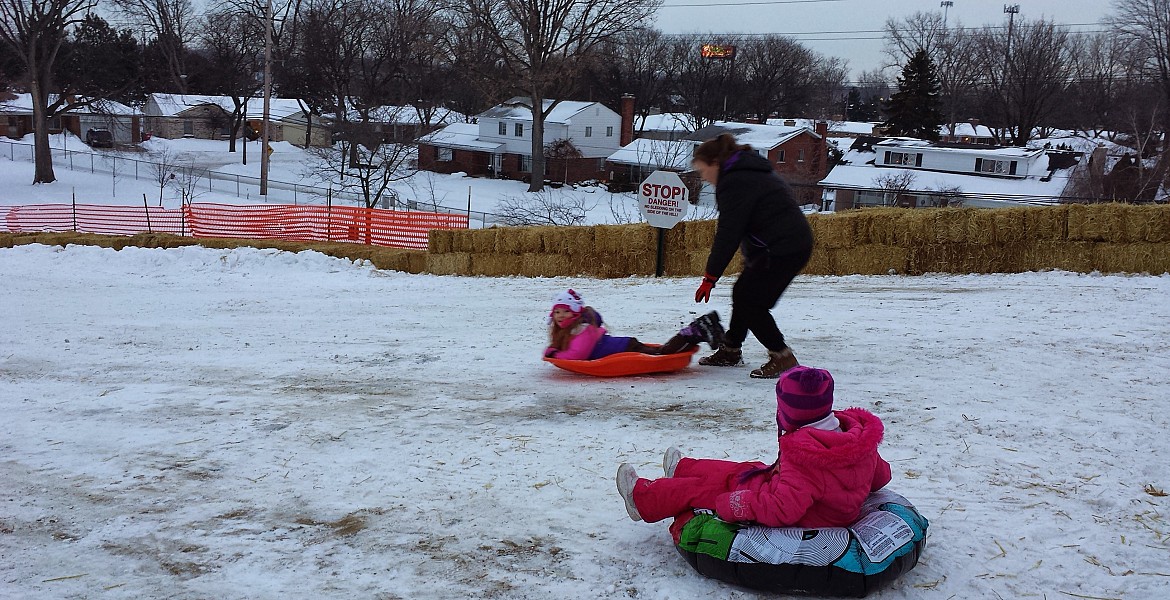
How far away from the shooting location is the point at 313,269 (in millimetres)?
14836

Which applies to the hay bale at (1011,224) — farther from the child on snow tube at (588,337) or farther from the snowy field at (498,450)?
the child on snow tube at (588,337)

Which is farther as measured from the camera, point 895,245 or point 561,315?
point 895,245

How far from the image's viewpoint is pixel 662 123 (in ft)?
213

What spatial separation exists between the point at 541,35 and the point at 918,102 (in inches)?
1202

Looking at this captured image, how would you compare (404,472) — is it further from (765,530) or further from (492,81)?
(492,81)

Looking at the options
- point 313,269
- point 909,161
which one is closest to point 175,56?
point 909,161

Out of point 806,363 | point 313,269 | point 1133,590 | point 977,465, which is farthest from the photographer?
point 313,269

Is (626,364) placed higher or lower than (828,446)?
lower

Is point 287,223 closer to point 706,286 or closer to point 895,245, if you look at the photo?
point 895,245

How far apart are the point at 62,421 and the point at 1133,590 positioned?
572cm

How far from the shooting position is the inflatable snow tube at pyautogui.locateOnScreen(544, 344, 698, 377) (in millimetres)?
6328

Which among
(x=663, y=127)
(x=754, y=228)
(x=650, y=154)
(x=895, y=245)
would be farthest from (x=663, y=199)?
(x=663, y=127)

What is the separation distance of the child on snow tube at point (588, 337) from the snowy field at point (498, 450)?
239 millimetres

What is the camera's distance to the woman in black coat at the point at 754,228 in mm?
5676
